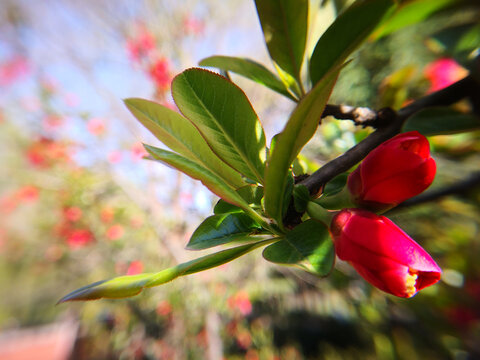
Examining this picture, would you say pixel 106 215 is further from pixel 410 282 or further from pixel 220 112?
pixel 410 282

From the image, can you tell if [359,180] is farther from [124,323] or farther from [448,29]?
[124,323]

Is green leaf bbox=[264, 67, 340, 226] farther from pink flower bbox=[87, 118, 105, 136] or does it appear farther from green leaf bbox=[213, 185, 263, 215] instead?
pink flower bbox=[87, 118, 105, 136]

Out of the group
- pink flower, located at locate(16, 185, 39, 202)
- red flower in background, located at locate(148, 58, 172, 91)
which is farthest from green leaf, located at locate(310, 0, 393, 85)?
pink flower, located at locate(16, 185, 39, 202)

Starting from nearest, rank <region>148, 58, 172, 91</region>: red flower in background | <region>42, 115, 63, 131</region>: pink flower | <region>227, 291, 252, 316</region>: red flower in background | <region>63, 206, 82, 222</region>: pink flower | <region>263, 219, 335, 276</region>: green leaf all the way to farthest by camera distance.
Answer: <region>263, 219, 335, 276</region>: green leaf
<region>148, 58, 172, 91</region>: red flower in background
<region>227, 291, 252, 316</region>: red flower in background
<region>63, 206, 82, 222</region>: pink flower
<region>42, 115, 63, 131</region>: pink flower

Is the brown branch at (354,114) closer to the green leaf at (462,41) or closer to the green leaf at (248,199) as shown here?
the green leaf at (248,199)

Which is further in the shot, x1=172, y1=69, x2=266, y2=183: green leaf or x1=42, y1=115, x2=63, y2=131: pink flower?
x1=42, y1=115, x2=63, y2=131: pink flower

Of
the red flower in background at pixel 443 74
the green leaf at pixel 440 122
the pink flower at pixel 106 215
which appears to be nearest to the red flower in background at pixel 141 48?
the pink flower at pixel 106 215
